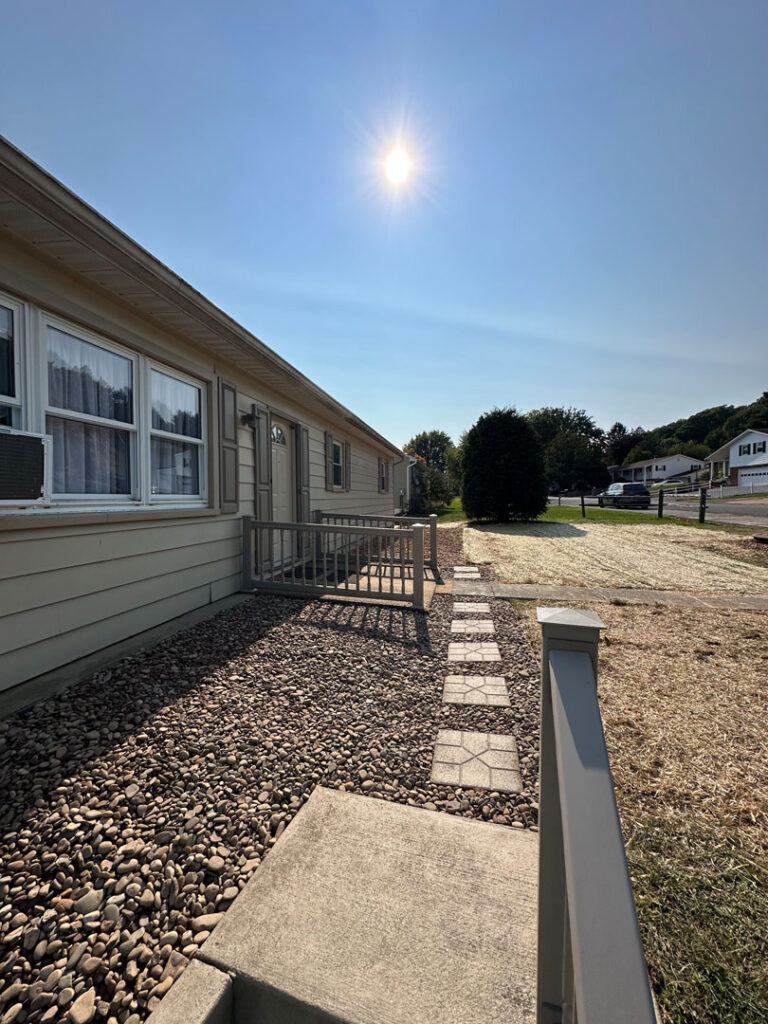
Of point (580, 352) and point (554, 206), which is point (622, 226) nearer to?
point (554, 206)

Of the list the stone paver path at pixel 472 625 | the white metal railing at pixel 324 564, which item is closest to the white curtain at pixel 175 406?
the white metal railing at pixel 324 564

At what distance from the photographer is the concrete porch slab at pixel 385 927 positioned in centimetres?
113

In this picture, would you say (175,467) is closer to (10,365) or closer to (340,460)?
(10,365)

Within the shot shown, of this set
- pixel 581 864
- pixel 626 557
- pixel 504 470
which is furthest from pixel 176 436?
pixel 504 470

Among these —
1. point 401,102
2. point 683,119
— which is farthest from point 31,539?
point 683,119

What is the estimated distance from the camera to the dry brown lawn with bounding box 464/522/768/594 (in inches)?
264

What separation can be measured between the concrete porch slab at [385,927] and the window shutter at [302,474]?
5.62 m

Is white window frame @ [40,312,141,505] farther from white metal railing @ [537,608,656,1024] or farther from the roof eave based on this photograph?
white metal railing @ [537,608,656,1024]

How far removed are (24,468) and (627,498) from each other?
24.2m

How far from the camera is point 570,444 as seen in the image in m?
50.3

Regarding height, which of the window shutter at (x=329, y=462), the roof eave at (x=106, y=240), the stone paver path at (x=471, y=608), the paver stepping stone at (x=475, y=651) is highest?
the roof eave at (x=106, y=240)

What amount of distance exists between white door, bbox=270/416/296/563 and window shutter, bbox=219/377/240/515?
3.79 feet

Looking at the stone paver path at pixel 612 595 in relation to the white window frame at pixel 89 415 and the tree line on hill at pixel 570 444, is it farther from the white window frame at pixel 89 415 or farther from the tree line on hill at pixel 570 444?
the tree line on hill at pixel 570 444

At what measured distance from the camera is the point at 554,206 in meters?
6.97
